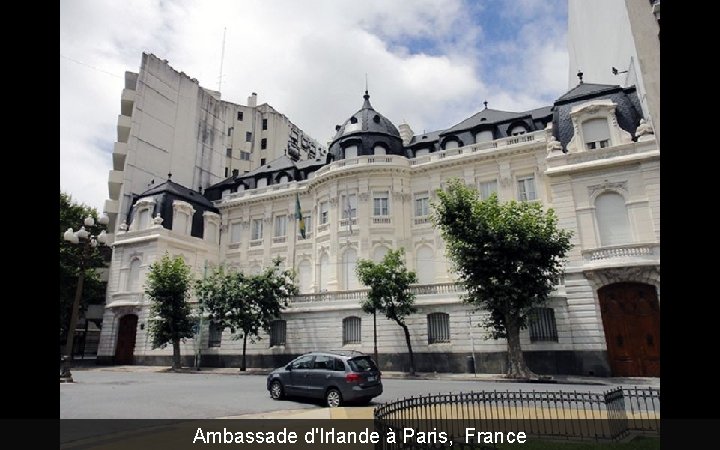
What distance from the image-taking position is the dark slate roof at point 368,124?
36156mm

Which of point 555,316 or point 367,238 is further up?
point 367,238

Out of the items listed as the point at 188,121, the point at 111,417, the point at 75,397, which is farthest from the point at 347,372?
the point at 188,121

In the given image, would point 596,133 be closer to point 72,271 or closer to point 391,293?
point 391,293

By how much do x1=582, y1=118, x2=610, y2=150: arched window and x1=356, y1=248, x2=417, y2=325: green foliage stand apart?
13377mm

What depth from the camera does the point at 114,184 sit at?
43.0 meters

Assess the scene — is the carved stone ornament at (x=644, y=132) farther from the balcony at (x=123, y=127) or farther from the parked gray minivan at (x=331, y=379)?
the balcony at (x=123, y=127)

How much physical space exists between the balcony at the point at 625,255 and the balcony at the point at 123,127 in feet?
140

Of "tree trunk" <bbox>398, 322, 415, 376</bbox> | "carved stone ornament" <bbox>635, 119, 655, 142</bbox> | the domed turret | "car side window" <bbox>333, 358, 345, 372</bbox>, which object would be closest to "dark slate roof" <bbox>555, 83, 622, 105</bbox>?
"carved stone ornament" <bbox>635, 119, 655, 142</bbox>

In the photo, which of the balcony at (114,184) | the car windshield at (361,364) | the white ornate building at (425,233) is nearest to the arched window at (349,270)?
the white ornate building at (425,233)

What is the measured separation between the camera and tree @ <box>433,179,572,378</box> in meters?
20.8
